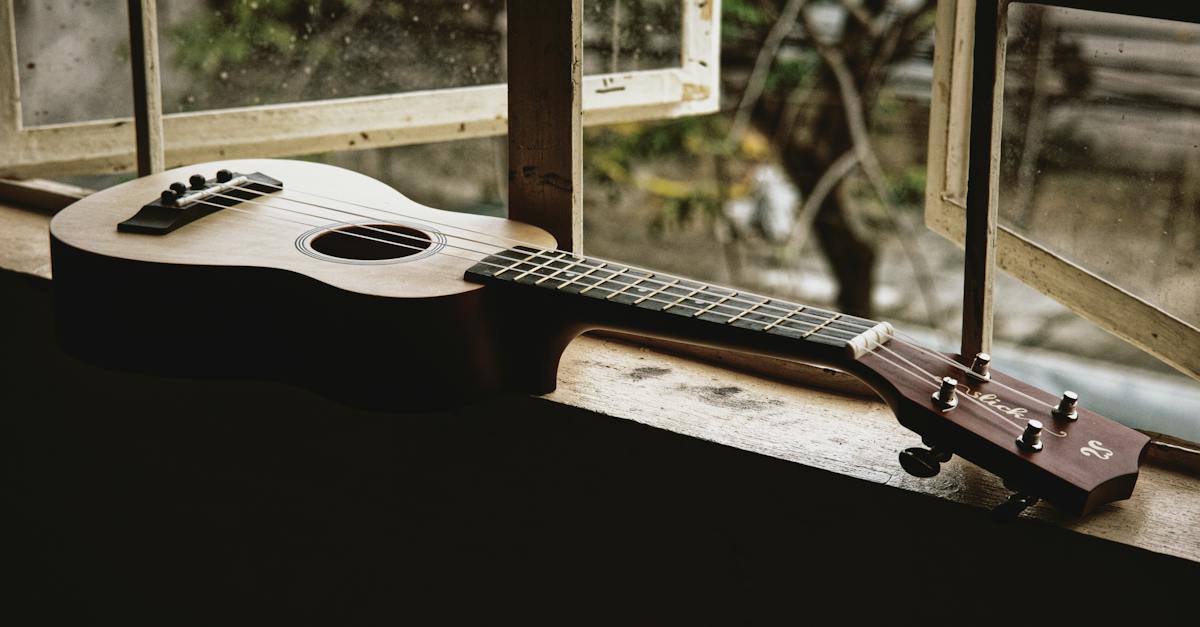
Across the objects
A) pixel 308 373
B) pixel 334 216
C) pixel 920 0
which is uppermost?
pixel 920 0

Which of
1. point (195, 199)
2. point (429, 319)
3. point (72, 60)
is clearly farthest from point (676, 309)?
point (72, 60)

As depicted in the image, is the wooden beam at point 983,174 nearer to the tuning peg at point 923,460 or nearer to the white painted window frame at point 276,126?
the tuning peg at point 923,460

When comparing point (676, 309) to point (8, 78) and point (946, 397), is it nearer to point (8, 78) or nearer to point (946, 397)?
point (946, 397)

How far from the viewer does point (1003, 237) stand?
4.04ft

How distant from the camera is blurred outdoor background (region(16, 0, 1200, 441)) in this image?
1.19m

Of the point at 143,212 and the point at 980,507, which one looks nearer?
the point at 980,507

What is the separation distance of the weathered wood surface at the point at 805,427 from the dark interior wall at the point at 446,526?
0.02m

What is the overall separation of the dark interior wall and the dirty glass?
0.40 m

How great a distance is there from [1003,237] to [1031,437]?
0.37 metres

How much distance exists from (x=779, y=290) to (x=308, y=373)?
2.36 metres

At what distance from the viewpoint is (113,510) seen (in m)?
1.73

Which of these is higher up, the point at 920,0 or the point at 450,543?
the point at 920,0

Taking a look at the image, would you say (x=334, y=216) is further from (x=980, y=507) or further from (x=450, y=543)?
(x=980, y=507)

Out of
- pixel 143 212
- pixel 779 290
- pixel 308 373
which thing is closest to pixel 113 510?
pixel 143 212
